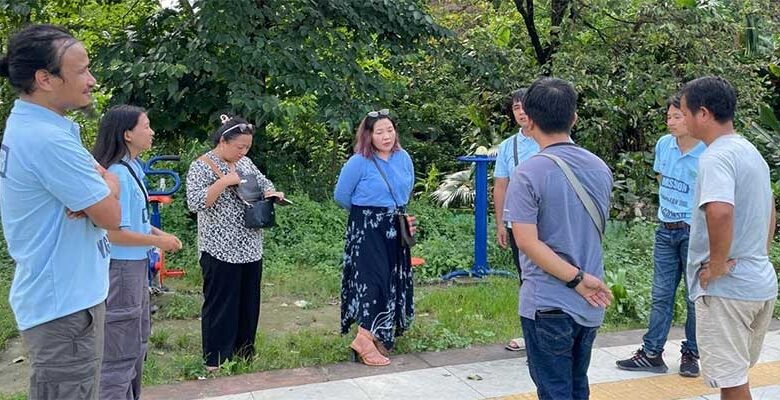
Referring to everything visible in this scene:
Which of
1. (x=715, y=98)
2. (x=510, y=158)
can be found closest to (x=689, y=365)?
(x=510, y=158)

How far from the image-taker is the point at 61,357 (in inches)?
97.0

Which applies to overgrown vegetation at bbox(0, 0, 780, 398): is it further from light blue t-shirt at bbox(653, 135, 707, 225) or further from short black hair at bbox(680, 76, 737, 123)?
short black hair at bbox(680, 76, 737, 123)

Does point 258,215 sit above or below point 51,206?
below

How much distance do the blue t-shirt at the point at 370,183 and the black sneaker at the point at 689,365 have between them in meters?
2.00

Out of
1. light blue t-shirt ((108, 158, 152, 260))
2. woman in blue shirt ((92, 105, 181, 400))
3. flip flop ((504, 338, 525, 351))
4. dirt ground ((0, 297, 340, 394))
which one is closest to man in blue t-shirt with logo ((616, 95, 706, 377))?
flip flop ((504, 338, 525, 351))

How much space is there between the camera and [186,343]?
5.30 meters

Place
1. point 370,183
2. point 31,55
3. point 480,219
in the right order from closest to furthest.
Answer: point 31,55 < point 370,183 < point 480,219

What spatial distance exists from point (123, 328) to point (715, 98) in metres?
2.87


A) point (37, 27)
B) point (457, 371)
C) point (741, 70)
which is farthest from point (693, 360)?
point (741, 70)

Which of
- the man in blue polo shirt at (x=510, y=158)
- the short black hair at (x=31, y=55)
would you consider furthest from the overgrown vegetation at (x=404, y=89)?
the short black hair at (x=31, y=55)

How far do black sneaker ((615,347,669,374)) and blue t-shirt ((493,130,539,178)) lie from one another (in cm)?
140

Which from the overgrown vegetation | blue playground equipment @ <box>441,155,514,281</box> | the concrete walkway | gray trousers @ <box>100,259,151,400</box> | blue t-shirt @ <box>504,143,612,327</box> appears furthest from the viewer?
blue playground equipment @ <box>441,155,514,281</box>

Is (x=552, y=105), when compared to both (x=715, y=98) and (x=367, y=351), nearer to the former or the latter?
(x=715, y=98)

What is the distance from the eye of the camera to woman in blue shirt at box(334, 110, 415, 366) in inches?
186
